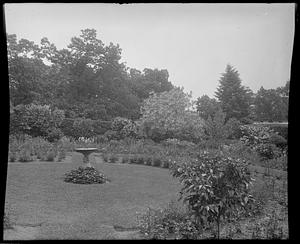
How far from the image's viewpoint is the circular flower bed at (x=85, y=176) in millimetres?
5020

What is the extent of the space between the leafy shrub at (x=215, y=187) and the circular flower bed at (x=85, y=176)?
0.99m

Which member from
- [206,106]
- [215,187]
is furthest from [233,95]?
[215,187]

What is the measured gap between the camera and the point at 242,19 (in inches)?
192

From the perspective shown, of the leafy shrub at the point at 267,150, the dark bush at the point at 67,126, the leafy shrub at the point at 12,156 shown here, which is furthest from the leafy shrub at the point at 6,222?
the leafy shrub at the point at 267,150

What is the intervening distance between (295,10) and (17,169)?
3726mm

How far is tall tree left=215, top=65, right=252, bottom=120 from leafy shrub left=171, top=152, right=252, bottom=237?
0.60 metres

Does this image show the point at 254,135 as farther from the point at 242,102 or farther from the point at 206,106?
the point at 206,106

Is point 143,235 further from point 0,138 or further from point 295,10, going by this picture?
point 295,10

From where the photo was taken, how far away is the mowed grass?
15.8 feet

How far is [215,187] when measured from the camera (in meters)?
4.92

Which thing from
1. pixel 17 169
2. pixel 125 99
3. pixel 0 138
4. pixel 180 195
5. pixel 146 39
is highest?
pixel 146 39

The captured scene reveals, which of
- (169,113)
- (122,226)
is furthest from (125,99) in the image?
(122,226)

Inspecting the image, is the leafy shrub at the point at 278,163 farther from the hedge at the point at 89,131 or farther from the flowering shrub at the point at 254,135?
the hedge at the point at 89,131

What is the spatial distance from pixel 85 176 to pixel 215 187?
5.23 ft
